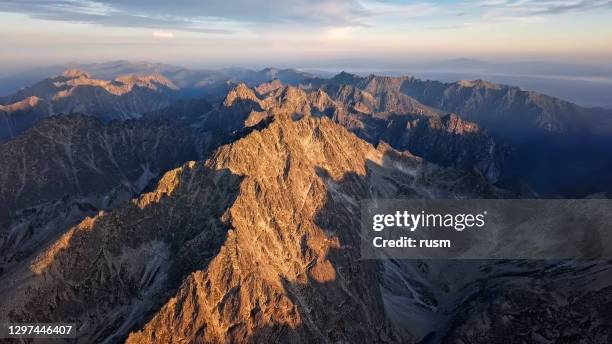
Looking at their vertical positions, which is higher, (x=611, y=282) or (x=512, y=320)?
(x=611, y=282)

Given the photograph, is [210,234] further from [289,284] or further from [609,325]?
[609,325]

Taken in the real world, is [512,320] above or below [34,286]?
below

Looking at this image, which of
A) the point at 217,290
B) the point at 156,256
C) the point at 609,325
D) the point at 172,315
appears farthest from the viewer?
the point at 156,256

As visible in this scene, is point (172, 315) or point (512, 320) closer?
point (172, 315)

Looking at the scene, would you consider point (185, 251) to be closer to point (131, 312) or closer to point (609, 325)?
point (131, 312)

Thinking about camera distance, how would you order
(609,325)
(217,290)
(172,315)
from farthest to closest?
(609,325)
(217,290)
(172,315)

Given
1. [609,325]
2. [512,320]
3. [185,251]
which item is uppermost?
[185,251]

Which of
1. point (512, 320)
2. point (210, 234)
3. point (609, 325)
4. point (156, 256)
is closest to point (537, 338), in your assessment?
point (512, 320)

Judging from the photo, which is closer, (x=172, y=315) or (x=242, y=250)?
(x=172, y=315)

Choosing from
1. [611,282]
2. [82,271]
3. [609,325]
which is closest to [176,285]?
[82,271]
